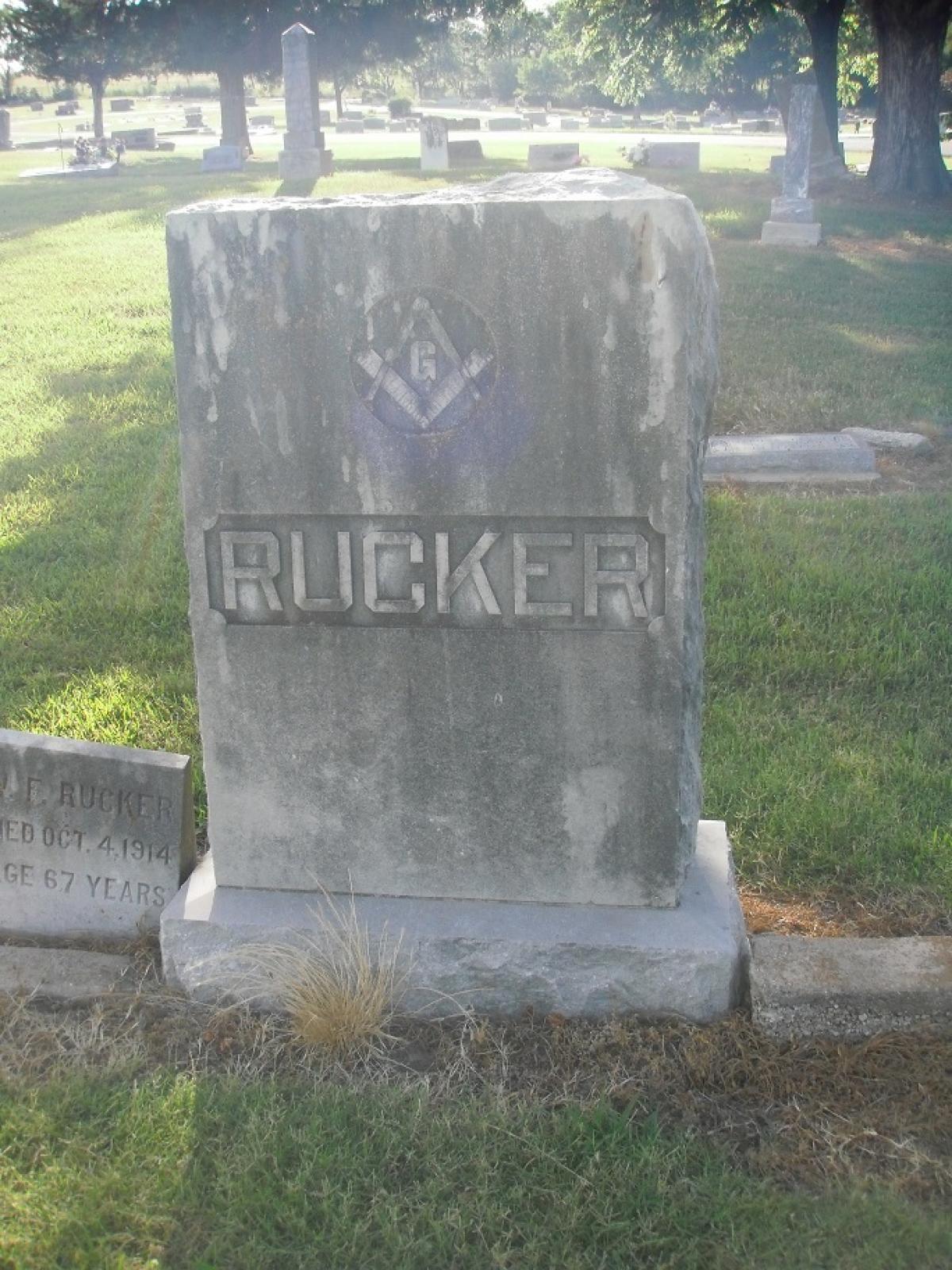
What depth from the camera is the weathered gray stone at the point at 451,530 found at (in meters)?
2.63

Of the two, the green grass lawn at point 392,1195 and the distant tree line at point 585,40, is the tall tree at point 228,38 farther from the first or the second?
the green grass lawn at point 392,1195

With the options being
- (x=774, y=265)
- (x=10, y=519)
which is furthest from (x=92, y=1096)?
(x=774, y=265)

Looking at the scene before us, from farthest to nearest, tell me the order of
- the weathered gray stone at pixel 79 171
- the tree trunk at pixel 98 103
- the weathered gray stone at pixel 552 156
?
the tree trunk at pixel 98 103 → the weathered gray stone at pixel 79 171 → the weathered gray stone at pixel 552 156

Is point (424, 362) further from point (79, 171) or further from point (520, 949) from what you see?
point (79, 171)

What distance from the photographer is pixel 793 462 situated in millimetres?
7266

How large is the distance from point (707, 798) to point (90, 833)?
178cm

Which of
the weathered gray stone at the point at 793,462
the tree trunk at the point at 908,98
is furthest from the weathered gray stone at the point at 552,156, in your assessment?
the weathered gray stone at the point at 793,462

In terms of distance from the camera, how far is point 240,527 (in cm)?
288

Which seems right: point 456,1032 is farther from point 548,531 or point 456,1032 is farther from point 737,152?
point 737,152

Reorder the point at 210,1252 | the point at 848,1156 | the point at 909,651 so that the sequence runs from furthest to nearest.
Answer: the point at 909,651
the point at 848,1156
the point at 210,1252

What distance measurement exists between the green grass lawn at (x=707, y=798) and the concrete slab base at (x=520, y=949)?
1.08ft

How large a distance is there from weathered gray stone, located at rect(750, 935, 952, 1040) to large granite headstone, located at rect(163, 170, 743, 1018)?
0.12 m

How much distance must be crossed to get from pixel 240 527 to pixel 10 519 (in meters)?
3.97

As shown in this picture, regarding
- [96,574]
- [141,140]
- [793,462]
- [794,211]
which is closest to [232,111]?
[141,140]
